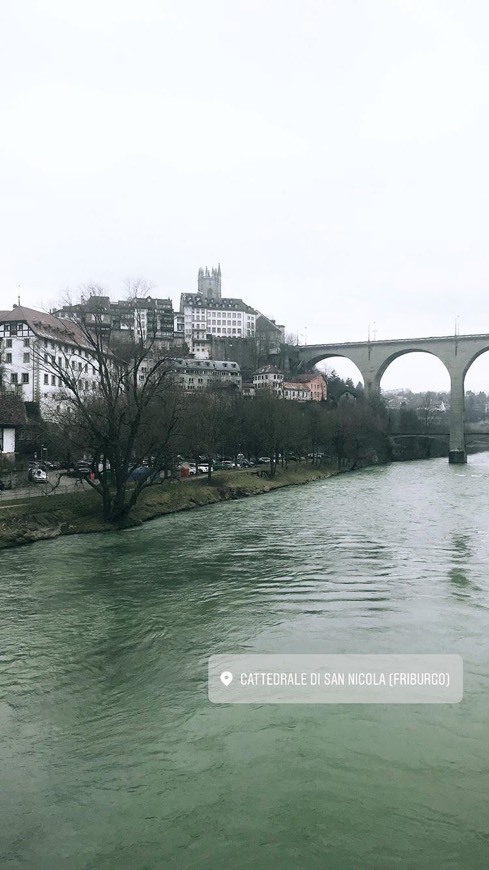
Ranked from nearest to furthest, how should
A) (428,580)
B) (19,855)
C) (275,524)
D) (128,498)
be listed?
1. (19,855)
2. (428,580)
3. (275,524)
4. (128,498)

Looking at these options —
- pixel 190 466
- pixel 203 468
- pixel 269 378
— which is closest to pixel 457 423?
pixel 269 378

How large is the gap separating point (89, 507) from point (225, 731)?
1950 cm

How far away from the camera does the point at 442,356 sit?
92.1 metres

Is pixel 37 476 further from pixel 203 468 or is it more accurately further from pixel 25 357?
pixel 25 357

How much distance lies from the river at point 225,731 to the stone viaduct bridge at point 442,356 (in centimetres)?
7104

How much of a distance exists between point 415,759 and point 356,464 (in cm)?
6148

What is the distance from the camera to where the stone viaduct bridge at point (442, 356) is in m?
85.2

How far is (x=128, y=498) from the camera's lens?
1149 inches

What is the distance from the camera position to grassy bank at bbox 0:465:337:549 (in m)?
22.5

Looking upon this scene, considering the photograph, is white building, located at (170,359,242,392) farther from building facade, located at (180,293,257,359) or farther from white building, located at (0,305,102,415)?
white building, located at (0,305,102,415)

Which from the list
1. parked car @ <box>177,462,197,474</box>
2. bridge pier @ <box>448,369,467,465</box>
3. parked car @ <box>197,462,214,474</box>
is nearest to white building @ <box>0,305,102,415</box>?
parked car @ <box>177,462,197,474</box>

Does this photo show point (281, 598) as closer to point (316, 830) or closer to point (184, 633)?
point (184, 633)

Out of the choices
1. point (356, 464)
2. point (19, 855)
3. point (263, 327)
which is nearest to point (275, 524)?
point (19, 855)

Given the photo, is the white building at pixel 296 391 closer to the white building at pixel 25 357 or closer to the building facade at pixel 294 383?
the building facade at pixel 294 383
